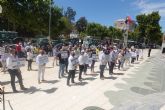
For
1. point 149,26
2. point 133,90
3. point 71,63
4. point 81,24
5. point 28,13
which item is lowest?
point 133,90

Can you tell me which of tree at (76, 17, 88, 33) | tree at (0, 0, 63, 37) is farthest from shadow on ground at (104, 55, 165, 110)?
tree at (76, 17, 88, 33)

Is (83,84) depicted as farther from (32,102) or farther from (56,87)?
(32,102)

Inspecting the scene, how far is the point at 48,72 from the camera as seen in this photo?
1986 cm

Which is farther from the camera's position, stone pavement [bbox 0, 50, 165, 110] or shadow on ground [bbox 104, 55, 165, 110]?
shadow on ground [bbox 104, 55, 165, 110]

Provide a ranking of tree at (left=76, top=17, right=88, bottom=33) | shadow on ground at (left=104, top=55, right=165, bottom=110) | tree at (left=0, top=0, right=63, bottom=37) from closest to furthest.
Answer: shadow on ground at (left=104, top=55, right=165, bottom=110) < tree at (left=0, top=0, right=63, bottom=37) < tree at (left=76, top=17, right=88, bottom=33)

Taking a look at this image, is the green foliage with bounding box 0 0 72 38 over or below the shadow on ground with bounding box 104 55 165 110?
over

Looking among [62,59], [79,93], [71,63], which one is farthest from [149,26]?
[79,93]

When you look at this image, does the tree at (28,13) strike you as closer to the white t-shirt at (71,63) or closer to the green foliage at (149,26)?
the white t-shirt at (71,63)

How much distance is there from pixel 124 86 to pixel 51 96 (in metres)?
4.92

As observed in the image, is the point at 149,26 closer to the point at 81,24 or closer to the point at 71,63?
the point at 71,63

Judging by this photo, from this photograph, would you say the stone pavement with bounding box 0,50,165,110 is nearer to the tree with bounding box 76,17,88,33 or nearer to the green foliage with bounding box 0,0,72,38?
the green foliage with bounding box 0,0,72,38

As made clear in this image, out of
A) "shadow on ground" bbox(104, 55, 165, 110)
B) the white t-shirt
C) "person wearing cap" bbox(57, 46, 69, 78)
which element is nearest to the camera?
"shadow on ground" bbox(104, 55, 165, 110)

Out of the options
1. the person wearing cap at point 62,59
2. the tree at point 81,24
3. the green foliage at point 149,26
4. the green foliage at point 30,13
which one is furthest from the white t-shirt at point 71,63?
the tree at point 81,24

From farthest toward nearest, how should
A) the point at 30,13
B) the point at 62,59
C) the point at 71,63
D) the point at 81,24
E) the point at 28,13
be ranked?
the point at 81,24, the point at 30,13, the point at 28,13, the point at 62,59, the point at 71,63
